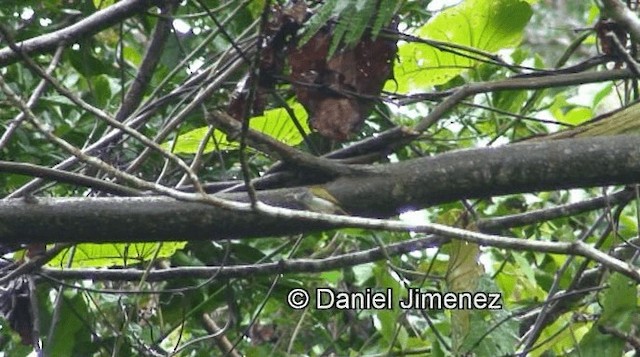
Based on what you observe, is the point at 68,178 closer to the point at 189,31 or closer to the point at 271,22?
the point at 271,22

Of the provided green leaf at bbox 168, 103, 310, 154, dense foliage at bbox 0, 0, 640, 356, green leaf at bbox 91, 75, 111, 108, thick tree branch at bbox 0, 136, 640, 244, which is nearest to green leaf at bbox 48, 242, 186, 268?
dense foliage at bbox 0, 0, 640, 356

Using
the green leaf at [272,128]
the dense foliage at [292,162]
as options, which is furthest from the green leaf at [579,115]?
the green leaf at [272,128]

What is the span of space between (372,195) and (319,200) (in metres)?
0.06

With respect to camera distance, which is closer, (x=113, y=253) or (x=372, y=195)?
(x=372, y=195)

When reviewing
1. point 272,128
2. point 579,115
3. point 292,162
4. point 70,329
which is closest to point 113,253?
point 70,329

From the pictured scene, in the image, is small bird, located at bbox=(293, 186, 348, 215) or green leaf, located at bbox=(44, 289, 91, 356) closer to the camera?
small bird, located at bbox=(293, 186, 348, 215)

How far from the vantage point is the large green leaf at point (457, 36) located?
1.61m

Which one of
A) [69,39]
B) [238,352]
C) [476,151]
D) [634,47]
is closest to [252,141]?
[476,151]

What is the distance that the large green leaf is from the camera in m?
1.61

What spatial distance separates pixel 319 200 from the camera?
1.18 metres

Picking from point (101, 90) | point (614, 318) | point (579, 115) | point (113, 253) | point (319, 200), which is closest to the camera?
point (319, 200)

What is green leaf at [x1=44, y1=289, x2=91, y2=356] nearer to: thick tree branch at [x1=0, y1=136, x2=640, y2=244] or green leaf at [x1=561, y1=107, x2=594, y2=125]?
thick tree branch at [x1=0, y1=136, x2=640, y2=244]

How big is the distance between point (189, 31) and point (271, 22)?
849mm

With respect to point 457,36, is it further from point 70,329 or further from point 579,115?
point 70,329
